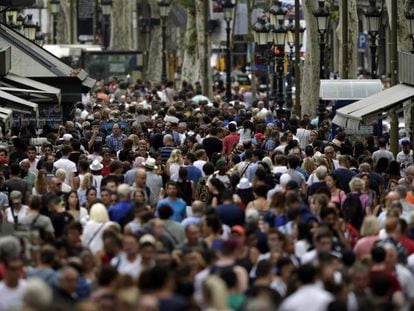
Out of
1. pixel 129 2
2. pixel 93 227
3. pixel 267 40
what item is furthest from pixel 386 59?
pixel 93 227

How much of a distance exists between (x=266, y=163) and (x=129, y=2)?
2640 inches

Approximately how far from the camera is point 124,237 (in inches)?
641

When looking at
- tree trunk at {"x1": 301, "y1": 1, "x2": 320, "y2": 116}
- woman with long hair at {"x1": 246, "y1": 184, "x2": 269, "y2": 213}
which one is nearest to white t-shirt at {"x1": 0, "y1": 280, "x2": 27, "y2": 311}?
woman with long hair at {"x1": 246, "y1": 184, "x2": 269, "y2": 213}

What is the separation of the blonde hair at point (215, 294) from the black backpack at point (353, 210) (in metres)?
7.61

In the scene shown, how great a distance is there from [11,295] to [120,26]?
245ft

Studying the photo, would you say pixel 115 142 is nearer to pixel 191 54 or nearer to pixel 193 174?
pixel 193 174

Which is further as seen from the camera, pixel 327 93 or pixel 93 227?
pixel 327 93

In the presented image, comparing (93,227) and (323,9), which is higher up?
(323,9)

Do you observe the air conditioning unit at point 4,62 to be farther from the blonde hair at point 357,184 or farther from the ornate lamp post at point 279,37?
the ornate lamp post at point 279,37

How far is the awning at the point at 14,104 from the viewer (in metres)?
28.3

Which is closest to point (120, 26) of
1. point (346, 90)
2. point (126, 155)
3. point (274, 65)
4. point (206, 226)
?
point (274, 65)

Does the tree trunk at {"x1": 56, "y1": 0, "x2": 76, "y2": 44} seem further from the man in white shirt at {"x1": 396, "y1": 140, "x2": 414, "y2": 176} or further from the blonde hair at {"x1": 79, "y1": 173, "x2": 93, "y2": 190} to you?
the blonde hair at {"x1": 79, "y1": 173, "x2": 93, "y2": 190}

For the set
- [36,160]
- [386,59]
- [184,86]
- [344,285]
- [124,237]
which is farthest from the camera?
→ [386,59]

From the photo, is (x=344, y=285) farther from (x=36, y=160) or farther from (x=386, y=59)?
(x=386, y=59)
